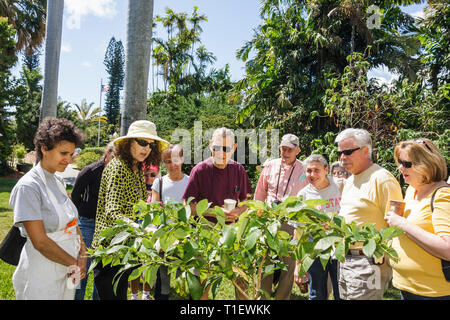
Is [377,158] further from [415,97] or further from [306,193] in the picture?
[306,193]

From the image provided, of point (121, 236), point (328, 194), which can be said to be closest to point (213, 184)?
point (328, 194)

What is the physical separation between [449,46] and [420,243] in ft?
32.4

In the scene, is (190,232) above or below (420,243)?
above

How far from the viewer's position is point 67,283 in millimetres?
1893

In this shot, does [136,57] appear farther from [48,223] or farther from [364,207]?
[364,207]

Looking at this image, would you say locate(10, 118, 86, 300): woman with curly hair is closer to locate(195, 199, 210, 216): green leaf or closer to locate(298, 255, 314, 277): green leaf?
locate(195, 199, 210, 216): green leaf

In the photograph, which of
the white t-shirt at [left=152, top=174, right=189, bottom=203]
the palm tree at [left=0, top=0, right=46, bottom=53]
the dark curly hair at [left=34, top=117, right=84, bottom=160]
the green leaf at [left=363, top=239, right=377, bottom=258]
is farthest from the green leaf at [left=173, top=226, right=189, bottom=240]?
the palm tree at [left=0, top=0, right=46, bottom=53]

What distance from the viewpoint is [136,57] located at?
301 centimetres

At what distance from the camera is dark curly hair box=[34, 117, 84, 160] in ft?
6.26

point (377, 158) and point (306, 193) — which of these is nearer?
point (306, 193)

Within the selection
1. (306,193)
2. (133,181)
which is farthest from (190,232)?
(306,193)

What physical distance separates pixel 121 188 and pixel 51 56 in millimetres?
5407

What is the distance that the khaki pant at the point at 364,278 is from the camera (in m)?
2.10
